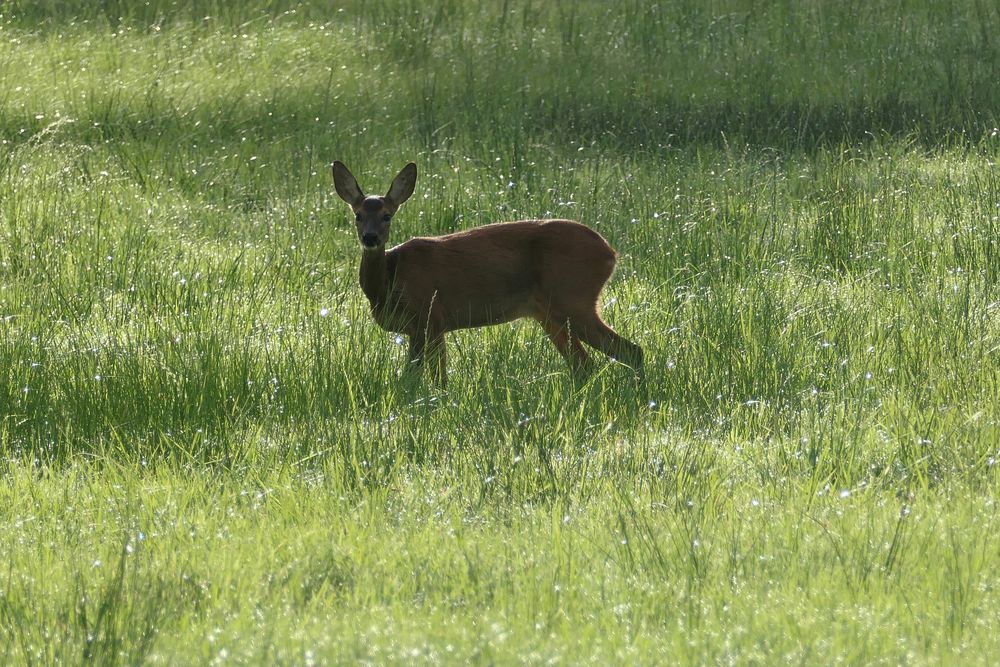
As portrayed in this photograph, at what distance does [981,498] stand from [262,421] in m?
2.97

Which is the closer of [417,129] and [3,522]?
[3,522]

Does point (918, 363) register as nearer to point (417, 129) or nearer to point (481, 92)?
point (417, 129)

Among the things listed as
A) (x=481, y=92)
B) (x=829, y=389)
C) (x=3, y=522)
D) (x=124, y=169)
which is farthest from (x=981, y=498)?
(x=481, y=92)

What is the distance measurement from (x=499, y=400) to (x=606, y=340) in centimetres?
142

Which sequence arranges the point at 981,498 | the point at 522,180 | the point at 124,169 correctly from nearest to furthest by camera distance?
the point at 981,498 < the point at 522,180 < the point at 124,169

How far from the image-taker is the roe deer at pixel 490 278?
721cm

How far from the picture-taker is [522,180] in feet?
34.2

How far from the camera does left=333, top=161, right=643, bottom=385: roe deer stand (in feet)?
23.7

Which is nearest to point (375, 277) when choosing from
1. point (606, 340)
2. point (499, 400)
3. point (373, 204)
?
point (373, 204)

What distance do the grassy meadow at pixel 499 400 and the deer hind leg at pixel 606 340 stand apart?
0.14 m

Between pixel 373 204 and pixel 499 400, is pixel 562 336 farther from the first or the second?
pixel 499 400

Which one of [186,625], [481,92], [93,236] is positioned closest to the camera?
[186,625]

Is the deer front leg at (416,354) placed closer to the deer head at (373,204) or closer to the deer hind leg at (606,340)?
the deer head at (373,204)

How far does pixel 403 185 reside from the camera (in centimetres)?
754
